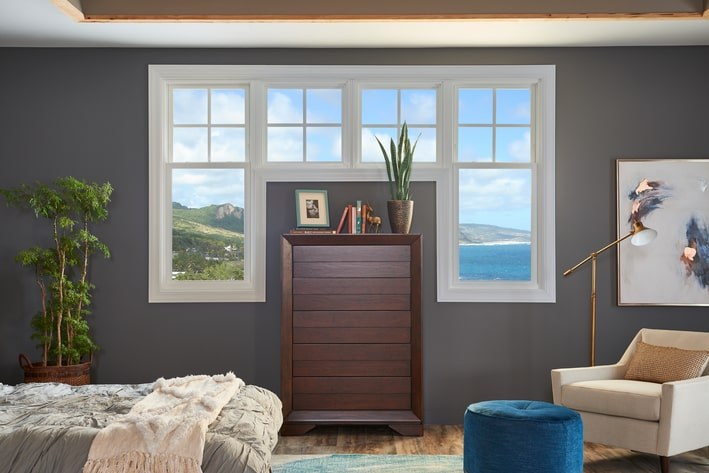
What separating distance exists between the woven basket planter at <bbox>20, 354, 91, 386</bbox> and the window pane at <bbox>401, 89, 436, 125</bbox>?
298cm

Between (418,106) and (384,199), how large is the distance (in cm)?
77

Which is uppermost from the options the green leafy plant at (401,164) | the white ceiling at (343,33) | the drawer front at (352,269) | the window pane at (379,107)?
the white ceiling at (343,33)

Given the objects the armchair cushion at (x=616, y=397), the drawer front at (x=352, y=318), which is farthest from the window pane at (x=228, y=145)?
the armchair cushion at (x=616, y=397)

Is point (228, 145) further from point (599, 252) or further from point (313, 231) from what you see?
point (599, 252)

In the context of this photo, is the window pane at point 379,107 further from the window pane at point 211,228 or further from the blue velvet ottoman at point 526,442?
the blue velvet ottoman at point 526,442

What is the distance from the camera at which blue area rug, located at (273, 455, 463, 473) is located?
4625 millimetres

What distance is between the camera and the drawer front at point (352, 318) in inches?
221

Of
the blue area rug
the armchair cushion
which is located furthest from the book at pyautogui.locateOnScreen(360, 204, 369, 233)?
the armchair cushion

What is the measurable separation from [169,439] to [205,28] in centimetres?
321

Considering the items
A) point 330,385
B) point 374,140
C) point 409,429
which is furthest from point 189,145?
point 409,429

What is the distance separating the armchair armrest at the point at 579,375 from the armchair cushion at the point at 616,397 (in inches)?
1.6

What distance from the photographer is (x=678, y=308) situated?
19.5ft

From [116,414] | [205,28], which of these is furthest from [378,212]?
[116,414]

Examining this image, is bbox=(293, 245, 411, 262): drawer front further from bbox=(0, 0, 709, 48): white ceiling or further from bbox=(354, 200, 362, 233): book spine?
bbox=(0, 0, 709, 48): white ceiling
